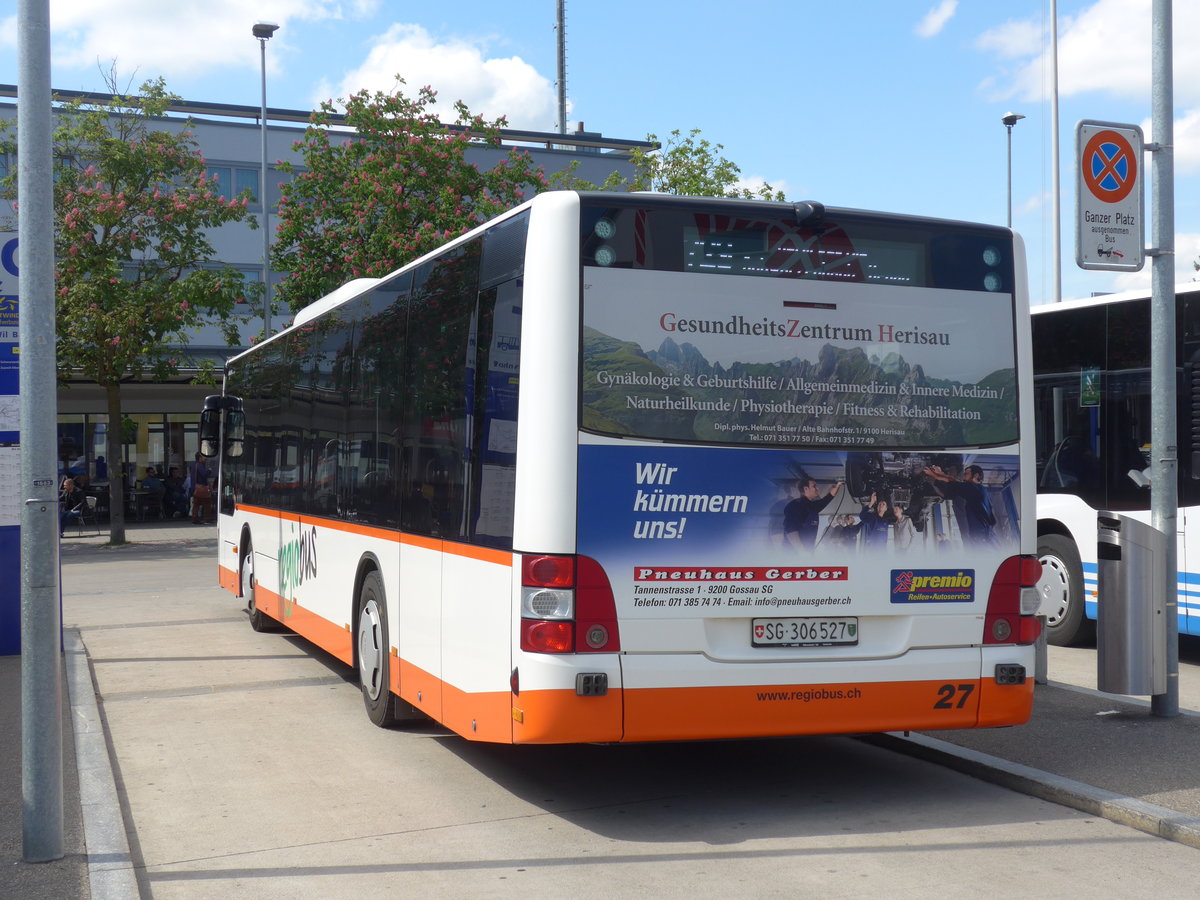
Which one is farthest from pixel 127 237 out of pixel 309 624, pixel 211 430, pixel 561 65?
pixel 561 65

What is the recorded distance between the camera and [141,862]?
19.0 ft

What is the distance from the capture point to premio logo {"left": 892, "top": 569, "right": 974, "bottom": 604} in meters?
6.54

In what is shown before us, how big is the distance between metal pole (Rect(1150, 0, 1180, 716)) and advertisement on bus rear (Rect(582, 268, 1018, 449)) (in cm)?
206

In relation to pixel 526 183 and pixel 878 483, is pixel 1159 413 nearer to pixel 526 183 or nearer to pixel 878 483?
pixel 878 483

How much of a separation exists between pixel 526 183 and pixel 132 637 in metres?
18.3

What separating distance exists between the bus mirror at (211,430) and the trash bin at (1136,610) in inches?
399

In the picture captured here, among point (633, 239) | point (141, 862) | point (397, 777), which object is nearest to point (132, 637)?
point (397, 777)

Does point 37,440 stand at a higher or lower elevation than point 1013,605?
higher

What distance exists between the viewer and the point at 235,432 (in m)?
14.5

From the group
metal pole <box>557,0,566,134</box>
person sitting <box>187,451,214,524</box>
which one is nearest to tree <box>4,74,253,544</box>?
person sitting <box>187,451,214,524</box>

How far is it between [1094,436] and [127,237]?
21.3 m

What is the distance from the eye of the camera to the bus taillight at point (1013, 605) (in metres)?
6.71

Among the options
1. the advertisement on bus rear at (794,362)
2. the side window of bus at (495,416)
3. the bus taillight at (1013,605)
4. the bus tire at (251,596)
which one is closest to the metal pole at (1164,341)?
the bus taillight at (1013,605)

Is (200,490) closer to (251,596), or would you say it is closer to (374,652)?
(251,596)
